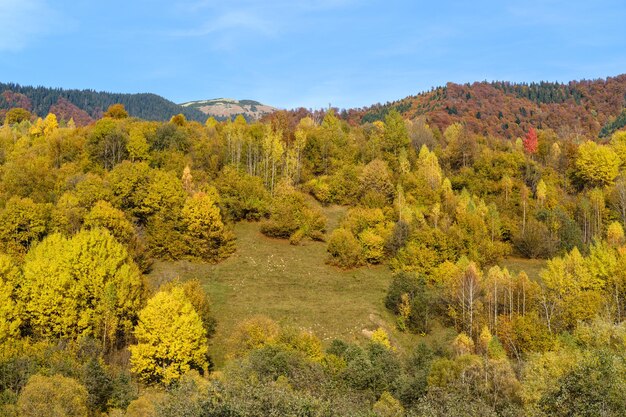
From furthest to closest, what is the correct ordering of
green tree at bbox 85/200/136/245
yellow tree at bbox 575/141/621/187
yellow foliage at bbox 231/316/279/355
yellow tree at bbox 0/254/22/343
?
yellow tree at bbox 575/141/621/187
green tree at bbox 85/200/136/245
yellow tree at bbox 0/254/22/343
yellow foliage at bbox 231/316/279/355

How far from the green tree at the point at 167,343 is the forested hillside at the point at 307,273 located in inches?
7.9

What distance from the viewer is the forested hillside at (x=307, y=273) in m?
36.4

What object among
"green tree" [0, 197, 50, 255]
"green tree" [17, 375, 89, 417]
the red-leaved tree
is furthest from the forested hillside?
the red-leaved tree

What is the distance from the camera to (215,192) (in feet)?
273

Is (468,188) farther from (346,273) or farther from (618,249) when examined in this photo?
(346,273)

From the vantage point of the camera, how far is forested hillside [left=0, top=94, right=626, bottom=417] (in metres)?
36.4

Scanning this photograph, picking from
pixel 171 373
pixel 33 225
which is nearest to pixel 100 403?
pixel 171 373

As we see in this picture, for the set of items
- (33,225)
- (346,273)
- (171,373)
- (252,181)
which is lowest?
(171,373)

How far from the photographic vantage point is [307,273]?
75.1 metres

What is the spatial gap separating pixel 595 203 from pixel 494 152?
22976 mm

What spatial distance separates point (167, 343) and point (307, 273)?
28.9m

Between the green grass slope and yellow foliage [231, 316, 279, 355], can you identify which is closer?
yellow foliage [231, 316, 279, 355]

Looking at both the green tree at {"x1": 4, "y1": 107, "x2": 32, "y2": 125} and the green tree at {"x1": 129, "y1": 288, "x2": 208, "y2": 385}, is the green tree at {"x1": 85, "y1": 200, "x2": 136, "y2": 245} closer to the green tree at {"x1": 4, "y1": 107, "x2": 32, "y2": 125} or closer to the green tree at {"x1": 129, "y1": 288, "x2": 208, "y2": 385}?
the green tree at {"x1": 129, "y1": 288, "x2": 208, "y2": 385}

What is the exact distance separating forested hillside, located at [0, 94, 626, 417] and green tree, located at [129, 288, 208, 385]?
20 cm
